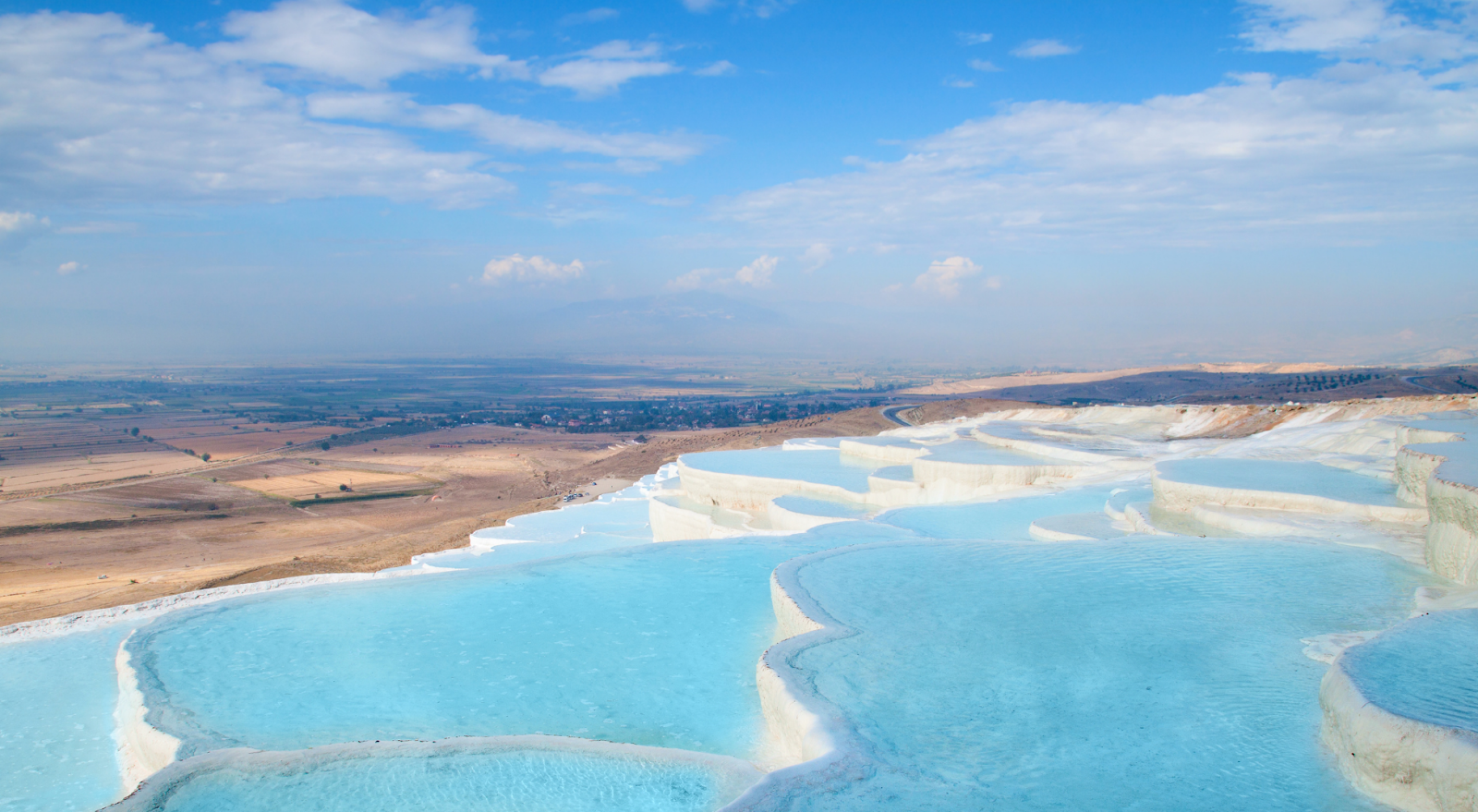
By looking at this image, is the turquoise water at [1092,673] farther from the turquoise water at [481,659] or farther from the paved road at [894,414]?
the paved road at [894,414]

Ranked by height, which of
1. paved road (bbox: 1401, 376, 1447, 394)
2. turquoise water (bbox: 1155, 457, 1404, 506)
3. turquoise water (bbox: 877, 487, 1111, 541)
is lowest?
turquoise water (bbox: 877, 487, 1111, 541)

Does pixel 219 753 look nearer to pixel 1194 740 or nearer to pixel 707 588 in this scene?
pixel 707 588

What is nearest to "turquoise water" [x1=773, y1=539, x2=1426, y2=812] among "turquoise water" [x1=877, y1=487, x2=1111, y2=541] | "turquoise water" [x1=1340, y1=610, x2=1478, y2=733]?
"turquoise water" [x1=1340, y1=610, x2=1478, y2=733]

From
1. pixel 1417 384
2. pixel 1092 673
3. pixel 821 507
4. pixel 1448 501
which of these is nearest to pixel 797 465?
pixel 821 507

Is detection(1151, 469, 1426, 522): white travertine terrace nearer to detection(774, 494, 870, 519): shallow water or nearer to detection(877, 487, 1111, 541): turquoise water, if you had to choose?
detection(877, 487, 1111, 541): turquoise water

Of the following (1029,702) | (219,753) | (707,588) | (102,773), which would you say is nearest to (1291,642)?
(1029,702)

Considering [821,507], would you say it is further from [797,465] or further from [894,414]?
A: [894,414]

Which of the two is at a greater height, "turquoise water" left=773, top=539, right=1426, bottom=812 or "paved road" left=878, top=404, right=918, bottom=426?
"paved road" left=878, top=404, right=918, bottom=426
